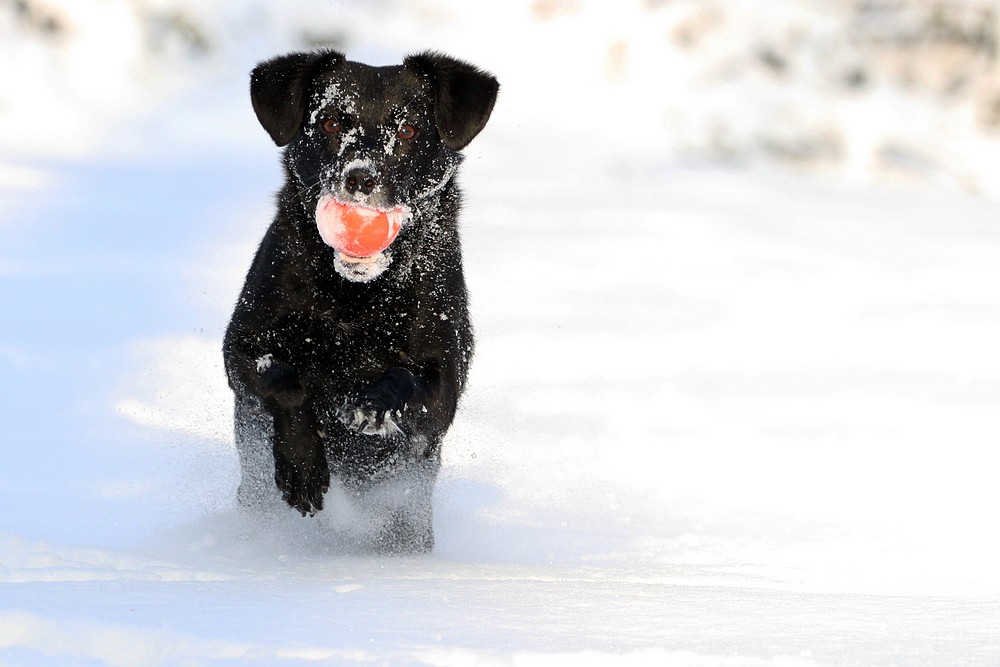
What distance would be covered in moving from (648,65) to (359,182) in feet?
47.2

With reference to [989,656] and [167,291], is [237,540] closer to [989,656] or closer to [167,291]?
[989,656]

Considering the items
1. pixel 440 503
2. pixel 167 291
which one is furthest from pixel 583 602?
pixel 167 291

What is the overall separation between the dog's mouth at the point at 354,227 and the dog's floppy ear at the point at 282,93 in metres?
0.33

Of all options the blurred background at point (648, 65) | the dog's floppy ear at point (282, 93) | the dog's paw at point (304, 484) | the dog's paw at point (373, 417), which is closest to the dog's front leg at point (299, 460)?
the dog's paw at point (304, 484)

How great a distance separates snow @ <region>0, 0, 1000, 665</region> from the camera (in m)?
2.37

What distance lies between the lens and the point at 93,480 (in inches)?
155

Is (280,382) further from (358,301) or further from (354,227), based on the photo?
(354,227)

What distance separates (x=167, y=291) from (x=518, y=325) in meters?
1.82

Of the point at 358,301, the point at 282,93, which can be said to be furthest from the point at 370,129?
the point at 358,301

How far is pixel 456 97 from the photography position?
397cm

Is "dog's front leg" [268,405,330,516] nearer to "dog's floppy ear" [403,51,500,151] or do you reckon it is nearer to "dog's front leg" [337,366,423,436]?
"dog's front leg" [337,366,423,436]

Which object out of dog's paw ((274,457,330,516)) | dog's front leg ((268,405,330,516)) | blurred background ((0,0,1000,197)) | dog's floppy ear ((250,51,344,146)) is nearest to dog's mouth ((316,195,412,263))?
dog's floppy ear ((250,51,344,146))

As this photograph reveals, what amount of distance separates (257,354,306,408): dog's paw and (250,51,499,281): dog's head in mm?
Result: 325

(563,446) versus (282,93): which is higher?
(282,93)
